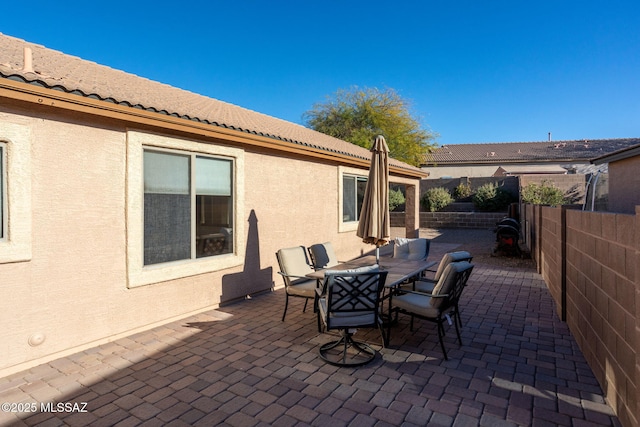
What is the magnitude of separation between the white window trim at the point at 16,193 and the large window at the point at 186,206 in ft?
4.82

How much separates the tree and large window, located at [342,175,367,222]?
16952mm

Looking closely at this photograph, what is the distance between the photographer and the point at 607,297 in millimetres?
3516

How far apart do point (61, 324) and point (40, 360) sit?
0.42 m

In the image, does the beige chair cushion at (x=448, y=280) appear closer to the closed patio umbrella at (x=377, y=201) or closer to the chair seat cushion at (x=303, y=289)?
the closed patio umbrella at (x=377, y=201)

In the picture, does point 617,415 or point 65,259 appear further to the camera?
point 65,259

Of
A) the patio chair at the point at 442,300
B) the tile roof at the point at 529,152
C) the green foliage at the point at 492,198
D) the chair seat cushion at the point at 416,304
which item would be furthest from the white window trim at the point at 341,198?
the tile roof at the point at 529,152

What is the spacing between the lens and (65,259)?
453cm

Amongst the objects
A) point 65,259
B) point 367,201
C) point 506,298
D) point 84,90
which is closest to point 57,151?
point 84,90

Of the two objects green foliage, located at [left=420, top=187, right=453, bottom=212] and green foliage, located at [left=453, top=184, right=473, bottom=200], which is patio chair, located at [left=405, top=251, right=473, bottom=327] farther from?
green foliage, located at [left=453, top=184, right=473, bottom=200]

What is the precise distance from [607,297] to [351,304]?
98.7 inches

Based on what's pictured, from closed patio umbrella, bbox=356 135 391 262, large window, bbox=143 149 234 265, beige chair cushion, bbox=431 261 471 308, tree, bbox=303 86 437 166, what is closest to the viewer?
beige chair cushion, bbox=431 261 471 308

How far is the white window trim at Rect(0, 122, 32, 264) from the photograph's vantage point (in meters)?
4.02

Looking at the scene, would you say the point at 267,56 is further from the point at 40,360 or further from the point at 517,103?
the point at 40,360

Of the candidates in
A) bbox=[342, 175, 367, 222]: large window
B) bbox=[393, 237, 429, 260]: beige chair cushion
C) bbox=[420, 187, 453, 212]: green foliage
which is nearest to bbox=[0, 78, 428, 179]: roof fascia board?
bbox=[342, 175, 367, 222]: large window
